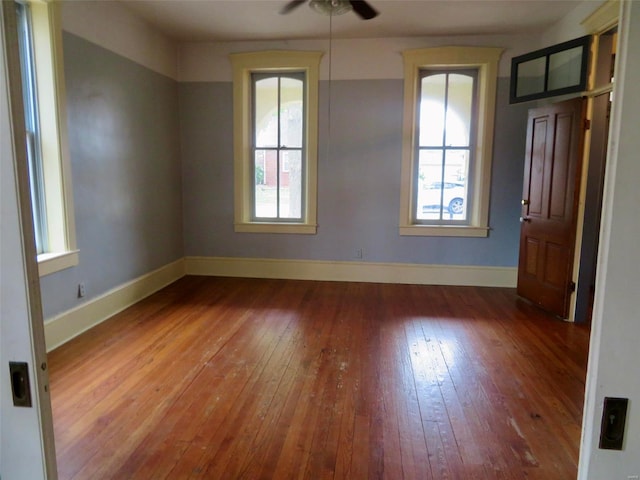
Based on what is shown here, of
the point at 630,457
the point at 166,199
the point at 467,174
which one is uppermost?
the point at 467,174

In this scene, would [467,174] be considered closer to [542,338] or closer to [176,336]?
[542,338]

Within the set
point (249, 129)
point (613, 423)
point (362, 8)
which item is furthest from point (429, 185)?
point (613, 423)

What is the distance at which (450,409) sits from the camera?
2.38m

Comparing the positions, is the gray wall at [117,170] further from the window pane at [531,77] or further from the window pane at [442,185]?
the window pane at [531,77]

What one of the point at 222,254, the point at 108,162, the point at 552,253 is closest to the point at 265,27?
the point at 108,162

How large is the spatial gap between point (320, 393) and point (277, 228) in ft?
9.62

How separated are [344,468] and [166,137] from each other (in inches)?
164

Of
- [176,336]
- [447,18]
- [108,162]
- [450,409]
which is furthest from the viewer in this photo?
[447,18]

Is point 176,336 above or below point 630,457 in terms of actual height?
below

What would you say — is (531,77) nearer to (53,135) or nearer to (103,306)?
(53,135)

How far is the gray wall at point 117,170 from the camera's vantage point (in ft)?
10.9

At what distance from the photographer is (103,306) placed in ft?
12.2

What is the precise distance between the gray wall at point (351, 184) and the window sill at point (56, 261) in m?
2.11

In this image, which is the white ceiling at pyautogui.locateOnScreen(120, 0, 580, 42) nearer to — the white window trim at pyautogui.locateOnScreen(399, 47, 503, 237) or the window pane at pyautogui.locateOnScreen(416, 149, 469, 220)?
the white window trim at pyautogui.locateOnScreen(399, 47, 503, 237)
